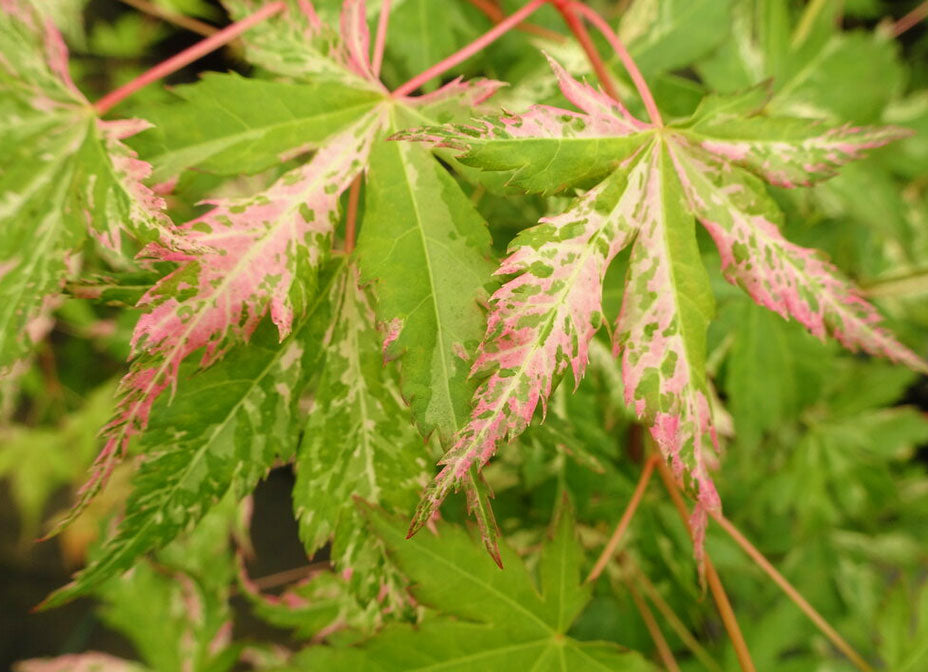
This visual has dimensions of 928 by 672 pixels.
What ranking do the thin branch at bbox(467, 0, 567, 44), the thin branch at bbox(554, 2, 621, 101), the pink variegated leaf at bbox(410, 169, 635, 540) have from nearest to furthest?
the pink variegated leaf at bbox(410, 169, 635, 540) → the thin branch at bbox(554, 2, 621, 101) → the thin branch at bbox(467, 0, 567, 44)

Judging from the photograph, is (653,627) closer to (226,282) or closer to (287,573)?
(287,573)

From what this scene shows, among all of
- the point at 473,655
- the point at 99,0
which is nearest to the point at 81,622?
the point at 473,655

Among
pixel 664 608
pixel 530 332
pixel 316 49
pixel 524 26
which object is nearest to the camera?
pixel 530 332

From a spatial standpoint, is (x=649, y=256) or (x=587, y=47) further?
(x=587, y=47)

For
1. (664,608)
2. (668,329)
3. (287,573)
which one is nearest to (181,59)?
(668,329)

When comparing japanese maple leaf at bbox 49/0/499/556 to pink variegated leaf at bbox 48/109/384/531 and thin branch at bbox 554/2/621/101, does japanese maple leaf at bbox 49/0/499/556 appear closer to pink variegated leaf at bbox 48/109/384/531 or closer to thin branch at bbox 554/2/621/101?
pink variegated leaf at bbox 48/109/384/531

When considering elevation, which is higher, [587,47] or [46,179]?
[587,47]

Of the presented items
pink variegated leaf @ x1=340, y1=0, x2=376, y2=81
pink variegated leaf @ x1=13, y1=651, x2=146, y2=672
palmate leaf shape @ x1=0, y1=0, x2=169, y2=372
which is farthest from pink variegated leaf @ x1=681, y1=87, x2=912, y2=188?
pink variegated leaf @ x1=13, y1=651, x2=146, y2=672
